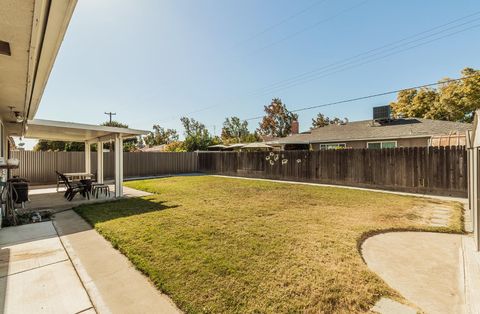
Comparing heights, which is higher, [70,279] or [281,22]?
[281,22]

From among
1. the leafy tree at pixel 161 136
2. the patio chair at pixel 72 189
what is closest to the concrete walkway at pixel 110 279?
the patio chair at pixel 72 189

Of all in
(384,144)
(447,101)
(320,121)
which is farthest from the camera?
(320,121)

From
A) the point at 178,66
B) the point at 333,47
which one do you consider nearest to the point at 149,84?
the point at 178,66

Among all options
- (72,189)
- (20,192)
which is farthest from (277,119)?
(20,192)

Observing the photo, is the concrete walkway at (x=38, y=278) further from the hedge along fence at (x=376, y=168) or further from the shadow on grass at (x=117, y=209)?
the hedge along fence at (x=376, y=168)

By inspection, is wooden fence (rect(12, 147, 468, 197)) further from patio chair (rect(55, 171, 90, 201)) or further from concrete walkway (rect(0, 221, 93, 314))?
concrete walkway (rect(0, 221, 93, 314))

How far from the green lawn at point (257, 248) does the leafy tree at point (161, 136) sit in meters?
52.0

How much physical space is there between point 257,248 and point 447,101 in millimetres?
28808

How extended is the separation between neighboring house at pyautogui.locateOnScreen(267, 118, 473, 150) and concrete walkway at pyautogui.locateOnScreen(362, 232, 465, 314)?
8.47m

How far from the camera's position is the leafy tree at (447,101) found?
69.8ft

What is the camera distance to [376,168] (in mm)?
11352

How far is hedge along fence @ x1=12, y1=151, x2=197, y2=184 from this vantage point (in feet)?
45.4

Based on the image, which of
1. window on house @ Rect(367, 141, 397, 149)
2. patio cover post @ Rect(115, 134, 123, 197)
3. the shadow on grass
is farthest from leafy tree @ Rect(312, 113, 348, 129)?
the shadow on grass

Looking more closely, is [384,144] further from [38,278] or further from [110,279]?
[38,278]
